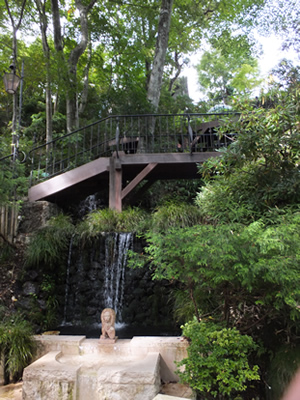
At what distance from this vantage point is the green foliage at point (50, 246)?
19.4 feet

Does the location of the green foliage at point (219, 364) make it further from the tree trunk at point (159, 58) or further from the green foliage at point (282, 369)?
the tree trunk at point (159, 58)

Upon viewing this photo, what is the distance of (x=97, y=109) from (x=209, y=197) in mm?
7400

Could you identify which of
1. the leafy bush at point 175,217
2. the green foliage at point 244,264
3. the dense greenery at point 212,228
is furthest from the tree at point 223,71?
the green foliage at point 244,264

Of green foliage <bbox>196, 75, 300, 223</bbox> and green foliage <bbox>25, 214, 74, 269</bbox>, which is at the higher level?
green foliage <bbox>196, 75, 300, 223</bbox>

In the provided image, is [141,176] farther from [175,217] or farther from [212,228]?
[212,228]

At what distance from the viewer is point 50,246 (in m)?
6.02

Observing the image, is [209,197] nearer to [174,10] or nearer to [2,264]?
[2,264]

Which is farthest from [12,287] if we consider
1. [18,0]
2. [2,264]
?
[18,0]

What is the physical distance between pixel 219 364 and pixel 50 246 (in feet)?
13.8

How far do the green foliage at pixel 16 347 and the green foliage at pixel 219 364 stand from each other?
2051 millimetres

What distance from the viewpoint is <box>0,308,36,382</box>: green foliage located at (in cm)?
369

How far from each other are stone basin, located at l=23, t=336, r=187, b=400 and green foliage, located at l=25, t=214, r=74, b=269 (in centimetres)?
227

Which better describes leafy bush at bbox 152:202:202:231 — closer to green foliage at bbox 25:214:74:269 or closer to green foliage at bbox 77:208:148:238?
green foliage at bbox 77:208:148:238

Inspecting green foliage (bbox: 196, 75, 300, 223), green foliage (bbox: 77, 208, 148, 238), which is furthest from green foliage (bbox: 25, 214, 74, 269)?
green foliage (bbox: 196, 75, 300, 223)
